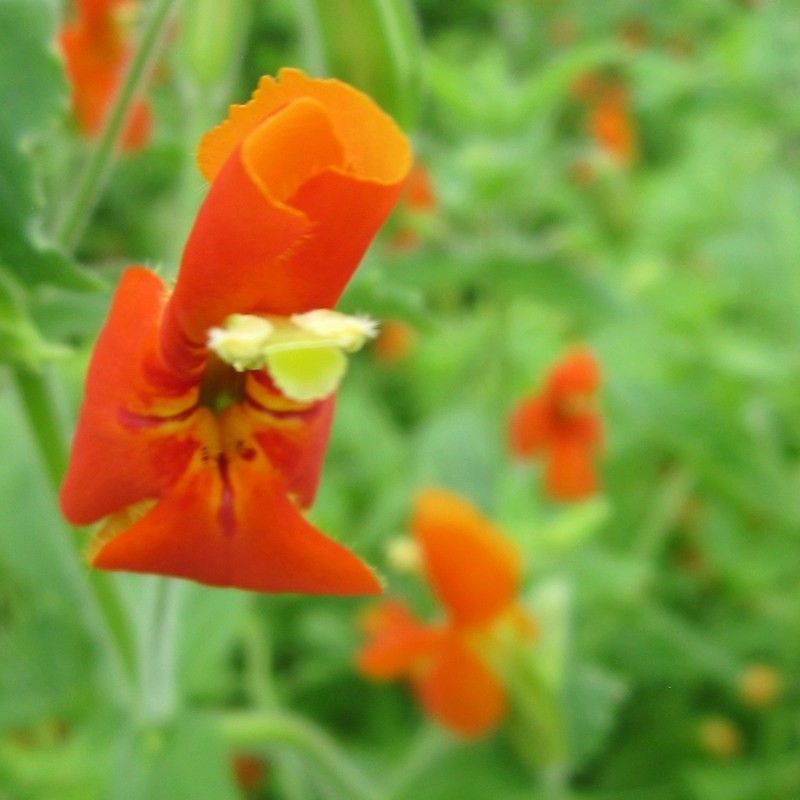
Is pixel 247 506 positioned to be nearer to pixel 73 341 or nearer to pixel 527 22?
pixel 73 341

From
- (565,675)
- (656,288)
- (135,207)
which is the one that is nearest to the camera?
(565,675)

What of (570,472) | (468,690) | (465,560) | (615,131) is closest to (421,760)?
(468,690)

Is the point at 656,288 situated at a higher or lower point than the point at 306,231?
lower

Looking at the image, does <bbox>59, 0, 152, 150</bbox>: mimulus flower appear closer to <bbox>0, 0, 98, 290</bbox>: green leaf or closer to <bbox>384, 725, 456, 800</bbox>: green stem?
<bbox>0, 0, 98, 290</bbox>: green leaf

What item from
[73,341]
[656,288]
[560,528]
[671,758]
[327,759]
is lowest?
[671,758]

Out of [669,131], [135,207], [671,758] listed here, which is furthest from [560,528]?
[669,131]

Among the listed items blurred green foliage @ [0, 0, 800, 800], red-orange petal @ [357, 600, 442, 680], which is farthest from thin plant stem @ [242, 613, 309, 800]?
red-orange petal @ [357, 600, 442, 680]
